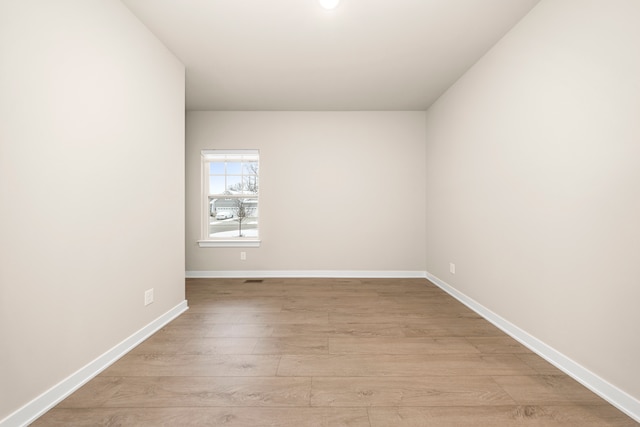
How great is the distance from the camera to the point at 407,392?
1.64 m

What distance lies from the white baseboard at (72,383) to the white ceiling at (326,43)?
2.56 m

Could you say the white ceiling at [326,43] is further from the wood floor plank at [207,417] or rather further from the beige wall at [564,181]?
the wood floor plank at [207,417]

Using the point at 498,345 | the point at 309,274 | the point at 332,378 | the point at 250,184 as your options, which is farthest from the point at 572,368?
the point at 250,184

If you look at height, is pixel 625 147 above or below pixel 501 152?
below

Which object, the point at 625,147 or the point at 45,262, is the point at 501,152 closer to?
the point at 625,147

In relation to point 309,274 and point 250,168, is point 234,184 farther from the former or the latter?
point 309,274

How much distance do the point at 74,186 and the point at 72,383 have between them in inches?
45.6

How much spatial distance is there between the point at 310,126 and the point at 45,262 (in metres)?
3.60

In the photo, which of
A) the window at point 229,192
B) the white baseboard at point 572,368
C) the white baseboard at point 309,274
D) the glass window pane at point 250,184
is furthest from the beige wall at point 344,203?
the white baseboard at point 572,368

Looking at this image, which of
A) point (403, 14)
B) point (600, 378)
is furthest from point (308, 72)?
point (600, 378)

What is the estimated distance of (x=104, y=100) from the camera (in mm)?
1920

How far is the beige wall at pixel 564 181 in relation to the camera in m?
1.49

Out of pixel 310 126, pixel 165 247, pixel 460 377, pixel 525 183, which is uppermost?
pixel 310 126

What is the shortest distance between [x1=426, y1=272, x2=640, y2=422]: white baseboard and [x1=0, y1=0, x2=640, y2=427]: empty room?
0.04ft
